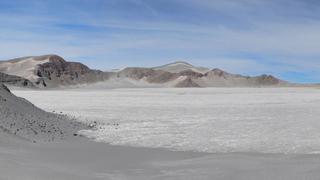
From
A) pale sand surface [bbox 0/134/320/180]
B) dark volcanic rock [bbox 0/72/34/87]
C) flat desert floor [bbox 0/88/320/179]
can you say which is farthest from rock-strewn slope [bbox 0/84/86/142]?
dark volcanic rock [bbox 0/72/34/87]

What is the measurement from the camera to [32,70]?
190 m

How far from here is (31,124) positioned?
15.8 m

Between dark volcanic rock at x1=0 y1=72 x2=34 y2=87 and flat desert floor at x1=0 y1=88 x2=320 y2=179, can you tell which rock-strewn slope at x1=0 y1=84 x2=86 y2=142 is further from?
dark volcanic rock at x1=0 y1=72 x2=34 y2=87

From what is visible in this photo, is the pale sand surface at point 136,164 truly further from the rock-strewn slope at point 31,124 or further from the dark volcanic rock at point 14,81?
the dark volcanic rock at point 14,81

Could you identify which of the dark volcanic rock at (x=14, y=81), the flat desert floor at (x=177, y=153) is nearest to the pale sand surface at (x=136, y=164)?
the flat desert floor at (x=177, y=153)

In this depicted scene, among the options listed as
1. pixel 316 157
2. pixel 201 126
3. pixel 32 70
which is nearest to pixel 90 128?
pixel 201 126

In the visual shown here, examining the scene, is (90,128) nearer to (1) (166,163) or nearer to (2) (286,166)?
(1) (166,163)

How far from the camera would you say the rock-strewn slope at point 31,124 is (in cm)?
1410

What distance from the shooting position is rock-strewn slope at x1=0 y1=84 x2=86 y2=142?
1410 cm

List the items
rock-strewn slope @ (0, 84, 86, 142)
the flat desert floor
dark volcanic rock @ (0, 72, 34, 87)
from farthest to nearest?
dark volcanic rock @ (0, 72, 34, 87), rock-strewn slope @ (0, 84, 86, 142), the flat desert floor

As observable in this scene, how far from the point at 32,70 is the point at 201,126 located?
176 m

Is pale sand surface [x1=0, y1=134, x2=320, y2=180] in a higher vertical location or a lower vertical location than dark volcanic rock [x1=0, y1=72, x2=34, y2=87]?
lower

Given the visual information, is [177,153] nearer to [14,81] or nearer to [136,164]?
[136,164]

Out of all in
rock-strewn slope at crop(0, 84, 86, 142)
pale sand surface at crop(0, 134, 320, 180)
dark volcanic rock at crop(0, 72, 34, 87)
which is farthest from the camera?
dark volcanic rock at crop(0, 72, 34, 87)
